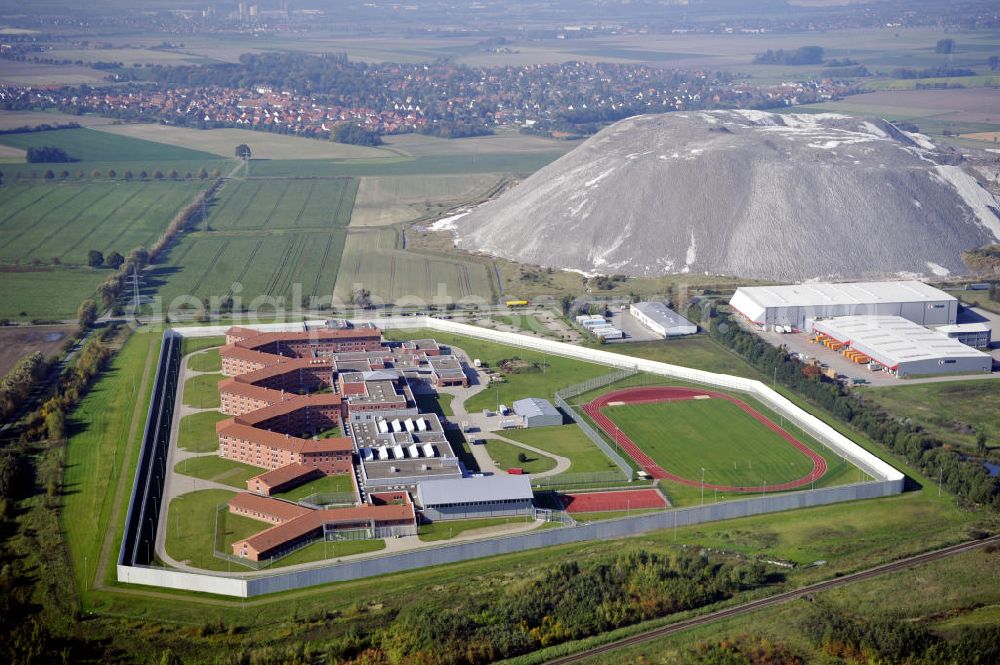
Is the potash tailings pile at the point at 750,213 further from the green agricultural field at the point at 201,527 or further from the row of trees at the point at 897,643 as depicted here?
the row of trees at the point at 897,643

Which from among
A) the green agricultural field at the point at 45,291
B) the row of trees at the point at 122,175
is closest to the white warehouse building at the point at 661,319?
the green agricultural field at the point at 45,291

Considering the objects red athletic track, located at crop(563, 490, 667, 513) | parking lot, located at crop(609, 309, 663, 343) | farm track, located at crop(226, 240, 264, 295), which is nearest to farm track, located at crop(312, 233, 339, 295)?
farm track, located at crop(226, 240, 264, 295)

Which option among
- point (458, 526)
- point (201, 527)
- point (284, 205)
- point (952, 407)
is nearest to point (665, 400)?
point (952, 407)

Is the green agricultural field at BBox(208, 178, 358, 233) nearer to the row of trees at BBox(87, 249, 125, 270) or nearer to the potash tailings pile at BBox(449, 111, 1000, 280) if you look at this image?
the row of trees at BBox(87, 249, 125, 270)

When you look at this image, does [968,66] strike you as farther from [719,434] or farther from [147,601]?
[147,601]

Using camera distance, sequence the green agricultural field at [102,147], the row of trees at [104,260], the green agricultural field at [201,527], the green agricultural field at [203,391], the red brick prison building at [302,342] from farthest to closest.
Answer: the green agricultural field at [102,147] < the row of trees at [104,260] < the red brick prison building at [302,342] < the green agricultural field at [203,391] < the green agricultural field at [201,527]

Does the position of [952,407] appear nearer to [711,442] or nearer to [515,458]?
[711,442]

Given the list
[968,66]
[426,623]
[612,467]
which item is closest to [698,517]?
[612,467]
